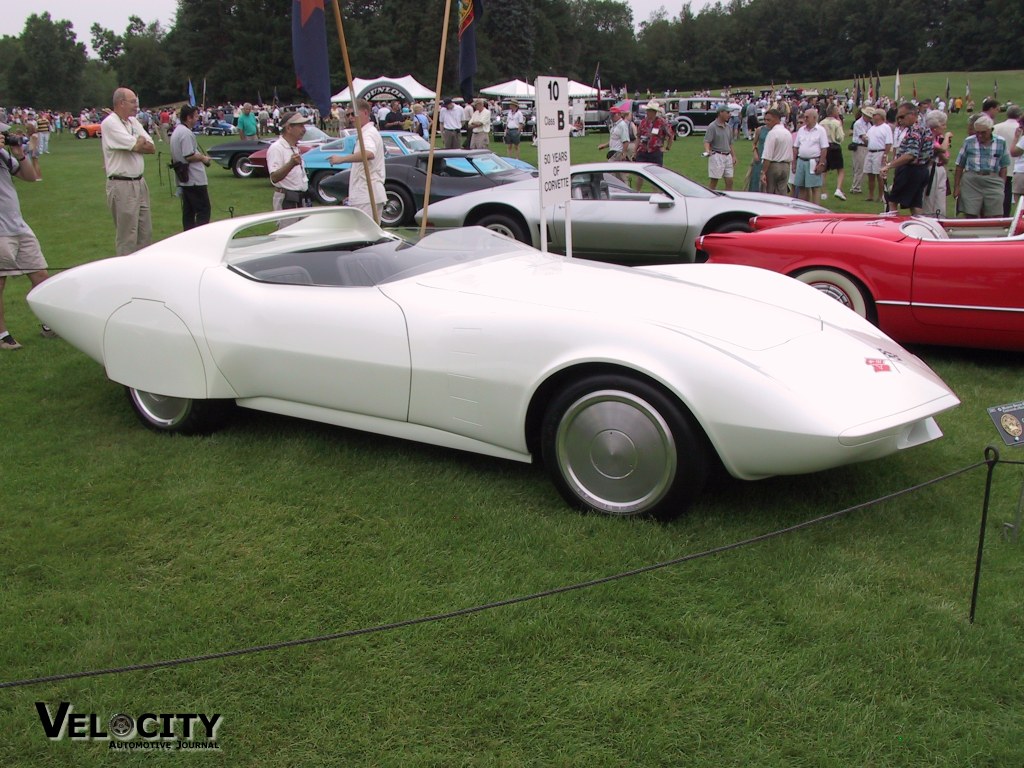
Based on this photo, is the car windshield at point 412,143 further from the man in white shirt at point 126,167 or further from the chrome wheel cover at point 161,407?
the chrome wheel cover at point 161,407

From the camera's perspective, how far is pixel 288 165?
27.9ft

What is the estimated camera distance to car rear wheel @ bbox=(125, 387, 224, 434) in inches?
173

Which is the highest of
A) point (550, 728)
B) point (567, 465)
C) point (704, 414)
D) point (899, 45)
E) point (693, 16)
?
point (693, 16)

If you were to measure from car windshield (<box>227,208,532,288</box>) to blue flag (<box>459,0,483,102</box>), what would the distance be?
3.33m

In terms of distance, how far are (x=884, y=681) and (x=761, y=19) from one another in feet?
364

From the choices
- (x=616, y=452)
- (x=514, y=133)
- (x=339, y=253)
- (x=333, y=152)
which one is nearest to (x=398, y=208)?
(x=333, y=152)

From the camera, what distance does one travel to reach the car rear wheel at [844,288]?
5.57m

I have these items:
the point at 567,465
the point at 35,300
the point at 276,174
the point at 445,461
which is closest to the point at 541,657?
the point at 567,465

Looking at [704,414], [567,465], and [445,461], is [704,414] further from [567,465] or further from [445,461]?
[445,461]

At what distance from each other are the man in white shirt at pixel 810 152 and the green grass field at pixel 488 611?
8.27 m

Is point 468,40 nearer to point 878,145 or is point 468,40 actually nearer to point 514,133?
point 878,145

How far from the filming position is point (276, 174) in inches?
336

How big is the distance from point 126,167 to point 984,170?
8533 millimetres

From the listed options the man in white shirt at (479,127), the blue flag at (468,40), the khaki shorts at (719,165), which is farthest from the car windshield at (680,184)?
the man in white shirt at (479,127)
